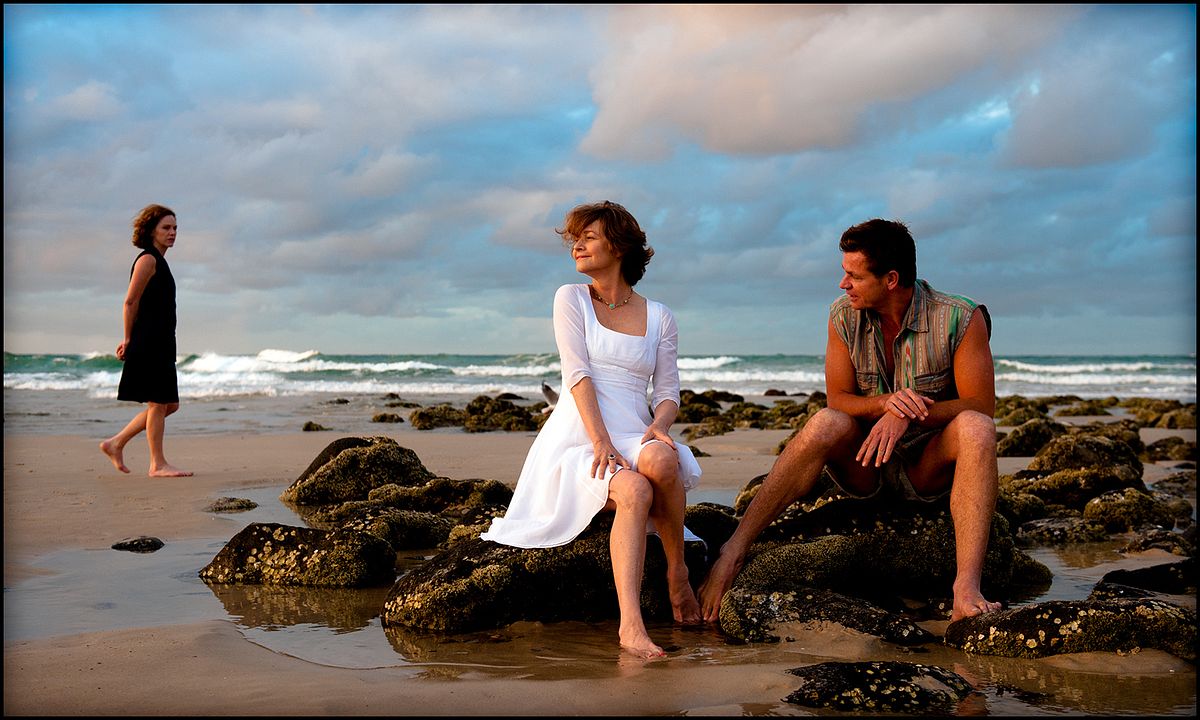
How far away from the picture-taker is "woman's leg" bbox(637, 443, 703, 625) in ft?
15.3

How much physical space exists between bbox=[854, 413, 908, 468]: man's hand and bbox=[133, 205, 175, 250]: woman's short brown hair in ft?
23.7

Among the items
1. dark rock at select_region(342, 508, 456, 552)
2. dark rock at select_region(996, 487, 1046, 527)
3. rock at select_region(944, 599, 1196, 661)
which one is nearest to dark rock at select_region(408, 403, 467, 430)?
dark rock at select_region(342, 508, 456, 552)

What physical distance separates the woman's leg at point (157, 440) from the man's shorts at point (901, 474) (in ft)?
22.2

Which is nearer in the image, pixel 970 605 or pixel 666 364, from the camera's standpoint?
pixel 970 605

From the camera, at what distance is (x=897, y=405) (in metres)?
4.81

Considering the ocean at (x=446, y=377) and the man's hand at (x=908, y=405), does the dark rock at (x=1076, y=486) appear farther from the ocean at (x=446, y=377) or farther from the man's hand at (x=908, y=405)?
the ocean at (x=446, y=377)

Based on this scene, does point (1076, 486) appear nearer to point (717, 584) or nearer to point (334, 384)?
point (717, 584)

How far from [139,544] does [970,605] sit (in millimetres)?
4981

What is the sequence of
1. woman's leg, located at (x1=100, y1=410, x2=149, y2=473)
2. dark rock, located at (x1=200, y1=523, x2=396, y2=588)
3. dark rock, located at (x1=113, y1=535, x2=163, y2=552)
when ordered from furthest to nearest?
woman's leg, located at (x1=100, y1=410, x2=149, y2=473) < dark rock, located at (x1=113, y1=535, x2=163, y2=552) < dark rock, located at (x1=200, y1=523, x2=396, y2=588)

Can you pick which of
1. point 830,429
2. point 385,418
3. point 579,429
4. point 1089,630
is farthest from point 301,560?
point 385,418

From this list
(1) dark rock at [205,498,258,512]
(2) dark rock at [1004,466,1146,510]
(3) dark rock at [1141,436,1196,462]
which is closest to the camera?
(1) dark rock at [205,498,258,512]

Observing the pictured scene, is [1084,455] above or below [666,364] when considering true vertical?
below

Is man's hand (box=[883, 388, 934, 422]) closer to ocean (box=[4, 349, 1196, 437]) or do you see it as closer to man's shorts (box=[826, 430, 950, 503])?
man's shorts (box=[826, 430, 950, 503])

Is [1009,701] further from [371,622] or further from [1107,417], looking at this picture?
[1107,417]
